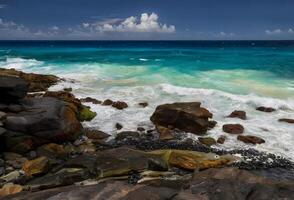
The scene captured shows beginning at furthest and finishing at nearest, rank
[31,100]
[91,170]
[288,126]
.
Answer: [288,126] → [31,100] → [91,170]

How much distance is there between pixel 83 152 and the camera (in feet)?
46.7

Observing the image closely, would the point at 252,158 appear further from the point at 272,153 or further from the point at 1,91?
the point at 1,91

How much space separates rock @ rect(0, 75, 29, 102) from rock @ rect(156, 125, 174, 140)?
632 centimetres

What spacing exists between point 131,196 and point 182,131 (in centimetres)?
975

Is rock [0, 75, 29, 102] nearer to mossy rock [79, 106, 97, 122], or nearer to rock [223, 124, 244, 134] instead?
mossy rock [79, 106, 97, 122]

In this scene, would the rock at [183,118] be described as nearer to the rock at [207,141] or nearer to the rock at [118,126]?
the rock at [207,141]

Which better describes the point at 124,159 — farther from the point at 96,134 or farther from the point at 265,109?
the point at 265,109

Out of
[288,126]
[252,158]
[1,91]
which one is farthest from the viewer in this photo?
[288,126]

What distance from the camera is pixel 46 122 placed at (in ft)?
48.6

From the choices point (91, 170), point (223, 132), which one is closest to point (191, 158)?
point (91, 170)

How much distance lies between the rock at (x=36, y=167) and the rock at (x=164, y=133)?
5.54 m

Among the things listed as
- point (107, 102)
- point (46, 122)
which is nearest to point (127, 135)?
point (46, 122)

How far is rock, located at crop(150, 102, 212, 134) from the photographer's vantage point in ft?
56.1

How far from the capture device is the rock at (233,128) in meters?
16.8
